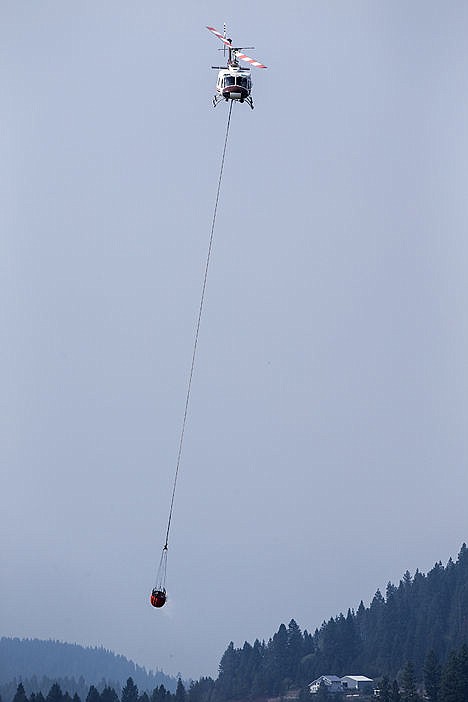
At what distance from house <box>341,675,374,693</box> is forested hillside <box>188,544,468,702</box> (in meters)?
5.32

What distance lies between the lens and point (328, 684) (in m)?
147

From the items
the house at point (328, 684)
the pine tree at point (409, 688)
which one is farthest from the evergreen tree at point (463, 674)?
the house at point (328, 684)

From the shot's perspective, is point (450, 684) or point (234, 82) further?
point (450, 684)

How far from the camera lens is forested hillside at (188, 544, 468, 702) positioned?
155 meters

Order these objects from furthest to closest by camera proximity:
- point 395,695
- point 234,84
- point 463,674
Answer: point 395,695, point 463,674, point 234,84

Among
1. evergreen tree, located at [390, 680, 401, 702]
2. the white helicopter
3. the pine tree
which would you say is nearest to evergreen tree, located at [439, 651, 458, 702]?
the pine tree

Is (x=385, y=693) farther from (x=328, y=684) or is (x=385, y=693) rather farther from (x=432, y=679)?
(x=328, y=684)

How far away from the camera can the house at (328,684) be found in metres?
147

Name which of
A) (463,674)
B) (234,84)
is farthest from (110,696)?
(234,84)

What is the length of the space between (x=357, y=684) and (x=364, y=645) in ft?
65.1

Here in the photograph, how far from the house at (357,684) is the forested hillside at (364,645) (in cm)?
532

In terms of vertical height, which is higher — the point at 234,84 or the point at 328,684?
the point at 234,84

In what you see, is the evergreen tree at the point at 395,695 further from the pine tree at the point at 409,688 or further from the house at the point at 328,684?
the house at the point at 328,684

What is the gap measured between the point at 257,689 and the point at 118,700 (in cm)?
2315
